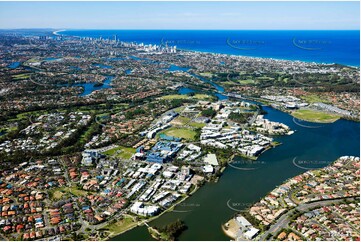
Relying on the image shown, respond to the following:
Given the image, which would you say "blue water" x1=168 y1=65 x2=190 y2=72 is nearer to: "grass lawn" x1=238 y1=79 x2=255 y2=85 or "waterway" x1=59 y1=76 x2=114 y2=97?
"grass lawn" x1=238 y1=79 x2=255 y2=85

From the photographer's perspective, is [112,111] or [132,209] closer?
[132,209]

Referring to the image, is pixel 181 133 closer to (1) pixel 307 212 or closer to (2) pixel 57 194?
(2) pixel 57 194

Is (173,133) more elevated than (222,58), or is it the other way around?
(222,58)

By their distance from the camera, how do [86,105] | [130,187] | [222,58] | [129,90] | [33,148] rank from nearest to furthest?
[130,187] → [33,148] → [86,105] → [129,90] → [222,58]

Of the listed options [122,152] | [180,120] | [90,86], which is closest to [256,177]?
[122,152]

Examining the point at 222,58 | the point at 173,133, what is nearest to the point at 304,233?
the point at 173,133

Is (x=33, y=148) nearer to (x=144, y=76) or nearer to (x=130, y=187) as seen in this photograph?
(x=130, y=187)

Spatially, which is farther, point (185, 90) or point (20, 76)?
point (20, 76)
